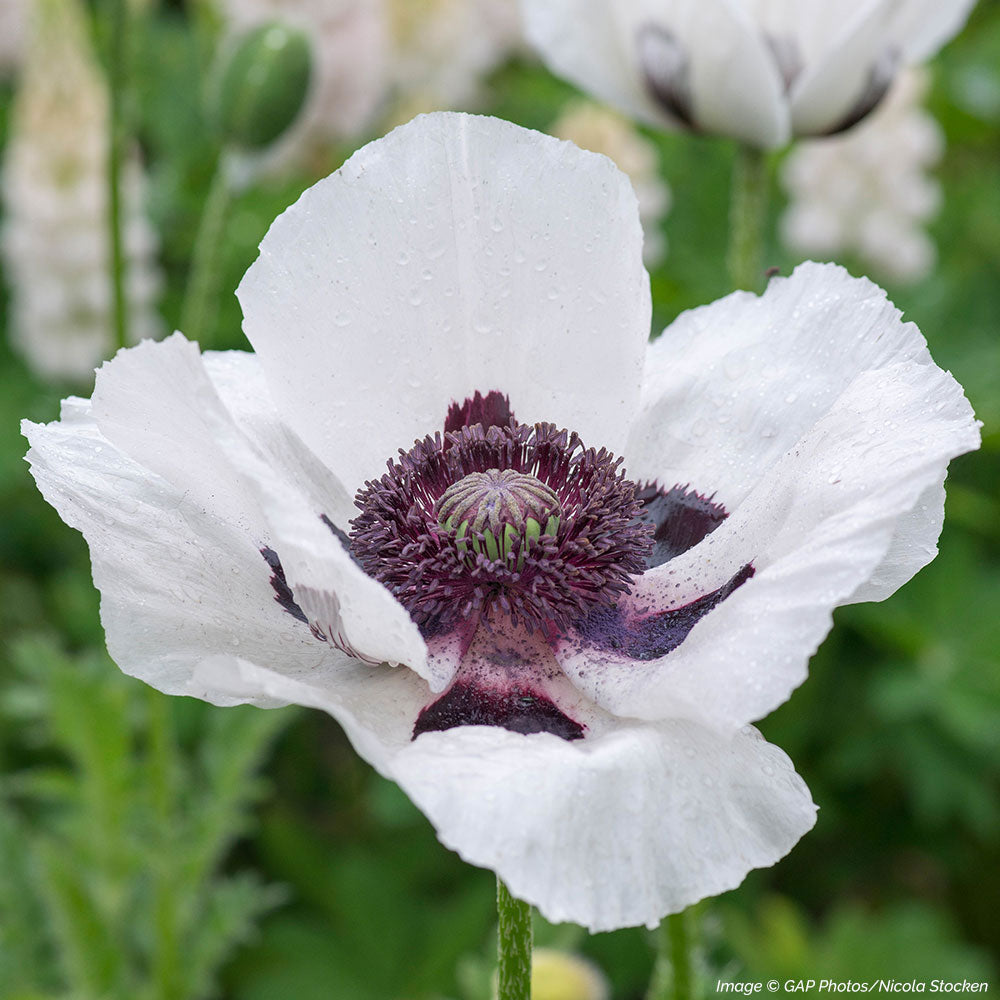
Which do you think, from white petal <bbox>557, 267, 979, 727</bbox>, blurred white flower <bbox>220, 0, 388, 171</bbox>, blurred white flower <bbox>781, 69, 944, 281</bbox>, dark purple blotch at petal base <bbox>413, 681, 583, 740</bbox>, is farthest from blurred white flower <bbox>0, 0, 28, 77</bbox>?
dark purple blotch at petal base <bbox>413, 681, 583, 740</bbox>

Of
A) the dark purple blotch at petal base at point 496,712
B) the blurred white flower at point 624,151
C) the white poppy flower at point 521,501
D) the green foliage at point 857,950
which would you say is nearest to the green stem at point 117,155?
the white poppy flower at point 521,501

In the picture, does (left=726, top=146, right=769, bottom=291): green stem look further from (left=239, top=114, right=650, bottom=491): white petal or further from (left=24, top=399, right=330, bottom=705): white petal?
(left=24, top=399, right=330, bottom=705): white petal

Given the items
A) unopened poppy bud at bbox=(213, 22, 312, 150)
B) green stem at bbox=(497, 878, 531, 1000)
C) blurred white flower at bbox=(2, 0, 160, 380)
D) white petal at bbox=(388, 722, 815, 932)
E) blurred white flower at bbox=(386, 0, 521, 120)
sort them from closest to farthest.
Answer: white petal at bbox=(388, 722, 815, 932) < green stem at bbox=(497, 878, 531, 1000) < unopened poppy bud at bbox=(213, 22, 312, 150) < blurred white flower at bbox=(2, 0, 160, 380) < blurred white flower at bbox=(386, 0, 521, 120)

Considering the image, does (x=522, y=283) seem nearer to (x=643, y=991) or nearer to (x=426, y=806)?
(x=426, y=806)

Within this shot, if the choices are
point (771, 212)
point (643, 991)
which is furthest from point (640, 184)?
point (643, 991)

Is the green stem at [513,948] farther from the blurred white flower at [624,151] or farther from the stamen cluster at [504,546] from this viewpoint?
the blurred white flower at [624,151]

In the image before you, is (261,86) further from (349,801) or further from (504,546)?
(349,801)

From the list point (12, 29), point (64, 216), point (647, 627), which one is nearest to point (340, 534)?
point (647, 627)
